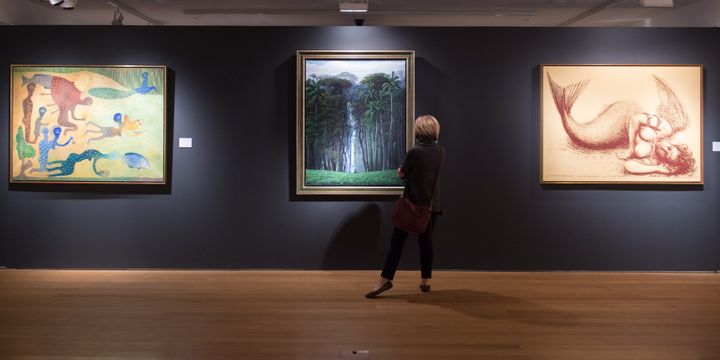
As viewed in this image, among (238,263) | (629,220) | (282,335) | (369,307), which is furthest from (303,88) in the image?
(629,220)

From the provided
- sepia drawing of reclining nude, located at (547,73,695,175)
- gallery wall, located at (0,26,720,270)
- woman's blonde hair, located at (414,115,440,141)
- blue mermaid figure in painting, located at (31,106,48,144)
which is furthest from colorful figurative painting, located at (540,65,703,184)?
blue mermaid figure in painting, located at (31,106,48,144)

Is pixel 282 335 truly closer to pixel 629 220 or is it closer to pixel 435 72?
pixel 435 72

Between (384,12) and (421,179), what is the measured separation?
4051mm

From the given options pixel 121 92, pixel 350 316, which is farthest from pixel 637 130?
pixel 121 92

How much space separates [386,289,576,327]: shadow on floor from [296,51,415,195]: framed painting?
1.50 m

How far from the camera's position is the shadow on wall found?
6512mm

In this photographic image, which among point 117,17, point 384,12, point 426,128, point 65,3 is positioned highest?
point 384,12

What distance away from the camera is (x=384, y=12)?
844 centimetres

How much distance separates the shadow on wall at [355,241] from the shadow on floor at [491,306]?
1.25 metres

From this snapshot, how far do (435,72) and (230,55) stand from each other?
7.14ft

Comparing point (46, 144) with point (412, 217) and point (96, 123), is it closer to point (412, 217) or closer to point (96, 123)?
point (96, 123)

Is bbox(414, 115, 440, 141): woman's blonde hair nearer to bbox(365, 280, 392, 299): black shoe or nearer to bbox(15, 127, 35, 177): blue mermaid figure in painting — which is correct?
bbox(365, 280, 392, 299): black shoe

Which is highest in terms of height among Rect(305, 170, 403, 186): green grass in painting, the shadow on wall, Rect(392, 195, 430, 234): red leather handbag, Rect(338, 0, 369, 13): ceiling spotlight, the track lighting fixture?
Rect(338, 0, 369, 13): ceiling spotlight

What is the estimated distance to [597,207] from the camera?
6480mm
